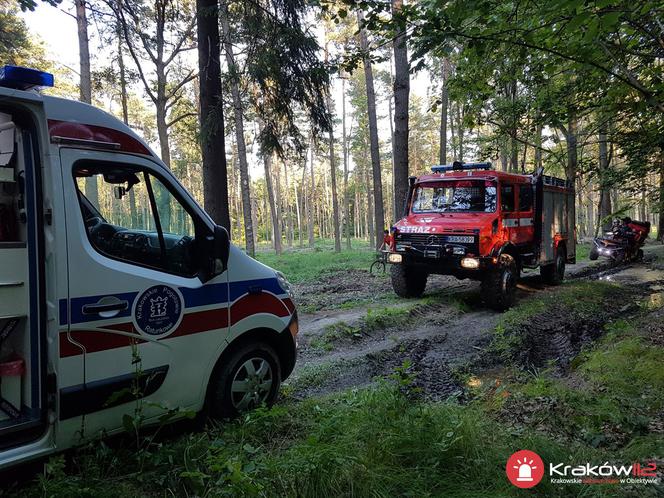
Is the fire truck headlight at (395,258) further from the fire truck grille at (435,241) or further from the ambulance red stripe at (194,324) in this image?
the ambulance red stripe at (194,324)

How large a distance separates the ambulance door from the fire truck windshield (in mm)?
6569

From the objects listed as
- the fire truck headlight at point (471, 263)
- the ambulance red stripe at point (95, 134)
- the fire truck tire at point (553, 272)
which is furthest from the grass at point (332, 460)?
the fire truck tire at point (553, 272)

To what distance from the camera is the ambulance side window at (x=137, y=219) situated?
3070mm

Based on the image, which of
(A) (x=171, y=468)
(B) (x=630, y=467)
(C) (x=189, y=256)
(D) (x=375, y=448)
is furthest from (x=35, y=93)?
(B) (x=630, y=467)

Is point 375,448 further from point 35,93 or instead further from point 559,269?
point 559,269

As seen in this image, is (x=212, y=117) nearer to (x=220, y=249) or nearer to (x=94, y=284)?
(x=220, y=249)

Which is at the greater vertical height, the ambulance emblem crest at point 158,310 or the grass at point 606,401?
the ambulance emblem crest at point 158,310

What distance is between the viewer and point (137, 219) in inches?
138

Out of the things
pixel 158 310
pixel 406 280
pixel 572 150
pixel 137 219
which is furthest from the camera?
pixel 406 280

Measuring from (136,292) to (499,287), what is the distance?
23.1 ft

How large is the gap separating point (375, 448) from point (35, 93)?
326cm

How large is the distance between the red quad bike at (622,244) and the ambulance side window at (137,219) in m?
16.4

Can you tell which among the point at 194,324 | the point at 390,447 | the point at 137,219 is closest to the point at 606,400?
the point at 390,447

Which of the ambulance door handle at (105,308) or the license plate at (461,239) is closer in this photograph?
the ambulance door handle at (105,308)
